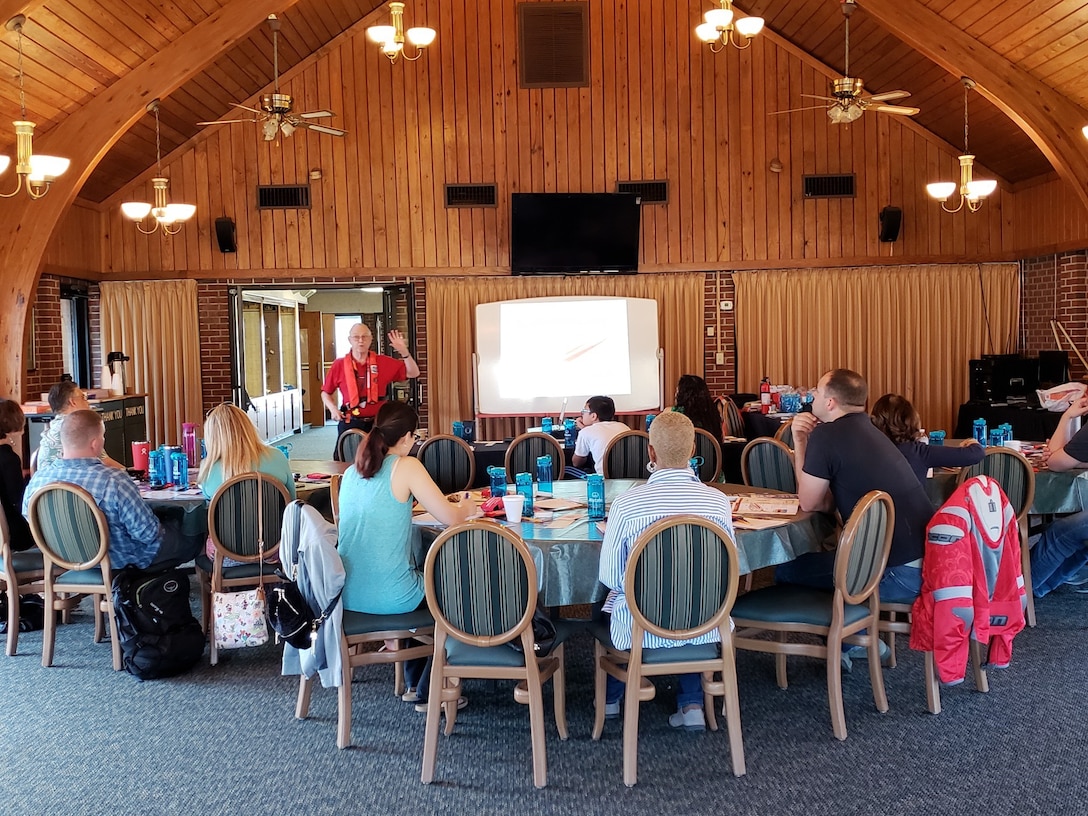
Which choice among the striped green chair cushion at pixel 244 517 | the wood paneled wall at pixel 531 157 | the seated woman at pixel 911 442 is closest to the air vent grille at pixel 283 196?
the wood paneled wall at pixel 531 157

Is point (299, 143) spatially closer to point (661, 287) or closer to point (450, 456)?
point (661, 287)

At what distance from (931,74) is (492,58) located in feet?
14.4

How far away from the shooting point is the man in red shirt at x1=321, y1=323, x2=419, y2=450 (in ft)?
25.1

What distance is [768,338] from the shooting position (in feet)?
34.9

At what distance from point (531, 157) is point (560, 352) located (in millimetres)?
2116

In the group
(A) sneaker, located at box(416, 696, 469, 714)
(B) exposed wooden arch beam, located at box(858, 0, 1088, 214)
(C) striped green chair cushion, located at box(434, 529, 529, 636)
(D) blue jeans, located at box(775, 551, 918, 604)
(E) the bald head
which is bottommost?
(A) sneaker, located at box(416, 696, 469, 714)

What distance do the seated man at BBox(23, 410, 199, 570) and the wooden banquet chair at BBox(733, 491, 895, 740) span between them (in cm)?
286

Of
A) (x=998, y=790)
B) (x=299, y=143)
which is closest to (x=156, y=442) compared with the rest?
(x=299, y=143)

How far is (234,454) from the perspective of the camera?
4.83m

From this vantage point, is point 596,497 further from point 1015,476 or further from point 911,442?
point 1015,476

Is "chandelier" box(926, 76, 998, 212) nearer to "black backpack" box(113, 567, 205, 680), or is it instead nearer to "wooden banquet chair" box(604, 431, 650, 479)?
"wooden banquet chair" box(604, 431, 650, 479)

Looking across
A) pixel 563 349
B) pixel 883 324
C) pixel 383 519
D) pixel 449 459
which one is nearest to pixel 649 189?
pixel 563 349

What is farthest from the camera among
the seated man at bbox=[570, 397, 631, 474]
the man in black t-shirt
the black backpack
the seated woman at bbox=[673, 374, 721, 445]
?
the seated woman at bbox=[673, 374, 721, 445]

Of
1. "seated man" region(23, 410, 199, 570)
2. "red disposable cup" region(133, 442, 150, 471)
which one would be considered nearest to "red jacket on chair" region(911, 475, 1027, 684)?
"seated man" region(23, 410, 199, 570)
